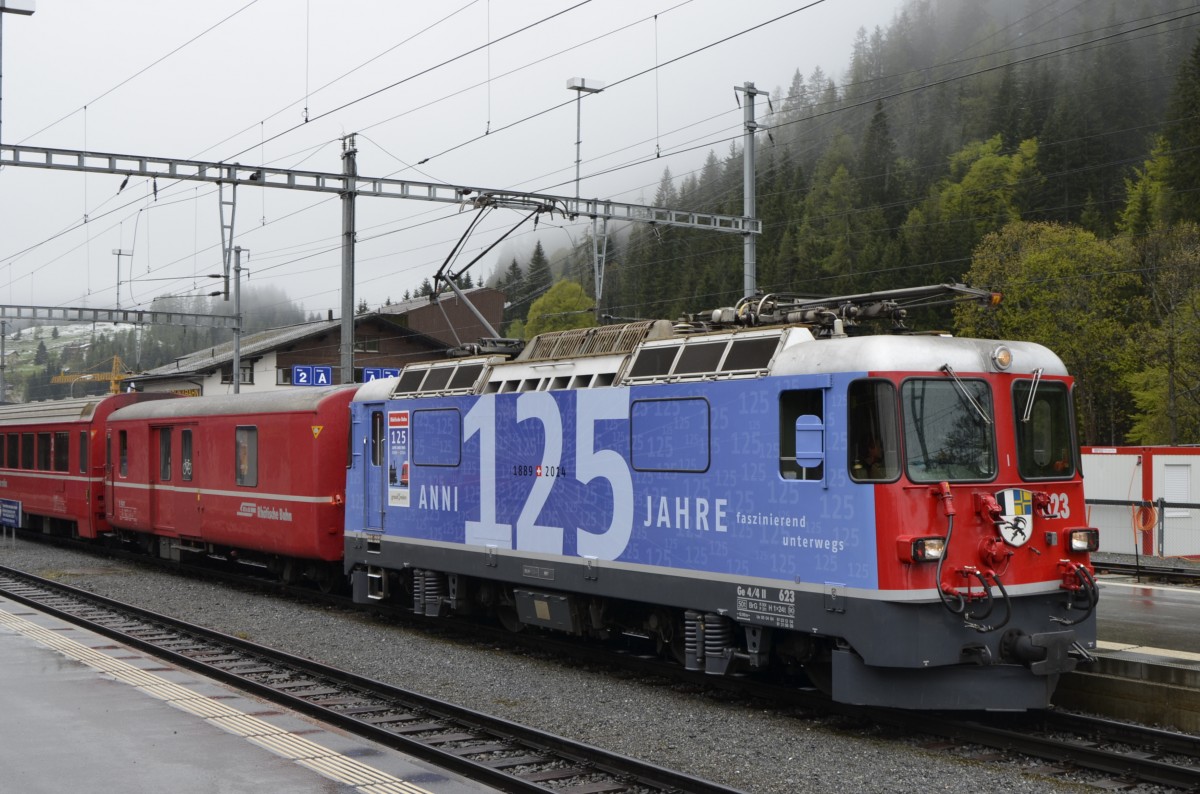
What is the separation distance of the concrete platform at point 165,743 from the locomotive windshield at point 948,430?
4.14m

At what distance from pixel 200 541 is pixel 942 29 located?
14781 cm

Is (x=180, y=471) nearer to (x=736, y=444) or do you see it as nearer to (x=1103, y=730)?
(x=736, y=444)

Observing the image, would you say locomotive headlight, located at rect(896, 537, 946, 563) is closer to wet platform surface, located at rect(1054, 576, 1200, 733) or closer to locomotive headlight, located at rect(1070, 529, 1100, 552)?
locomotive headlight, located at rect(1070, 529, 1100, 552)

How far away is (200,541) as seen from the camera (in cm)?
2142

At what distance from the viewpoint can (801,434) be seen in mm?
9422

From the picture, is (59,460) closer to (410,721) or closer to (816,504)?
(410,721)

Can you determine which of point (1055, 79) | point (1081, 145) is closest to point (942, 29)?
point (1055, 79)

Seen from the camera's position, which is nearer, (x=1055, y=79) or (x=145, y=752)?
(x=145, y=752)

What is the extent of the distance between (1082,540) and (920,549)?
176cm

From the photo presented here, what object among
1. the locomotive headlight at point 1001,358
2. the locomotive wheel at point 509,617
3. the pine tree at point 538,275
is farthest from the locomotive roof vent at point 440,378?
the pine tree at point 538,275

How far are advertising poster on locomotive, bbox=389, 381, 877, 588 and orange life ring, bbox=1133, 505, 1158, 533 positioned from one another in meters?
14.1

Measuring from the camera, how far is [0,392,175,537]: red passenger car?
83.6 ft

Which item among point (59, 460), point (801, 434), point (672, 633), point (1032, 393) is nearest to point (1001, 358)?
point (1032, 393)

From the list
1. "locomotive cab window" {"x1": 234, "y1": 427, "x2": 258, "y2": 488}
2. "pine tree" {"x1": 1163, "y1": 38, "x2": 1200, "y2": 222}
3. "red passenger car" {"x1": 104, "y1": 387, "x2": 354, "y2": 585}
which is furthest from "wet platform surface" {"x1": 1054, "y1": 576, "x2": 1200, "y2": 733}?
"pine tree" {"x1": 1163, "y1": 38, "x2": 1200, "y2": 222}
